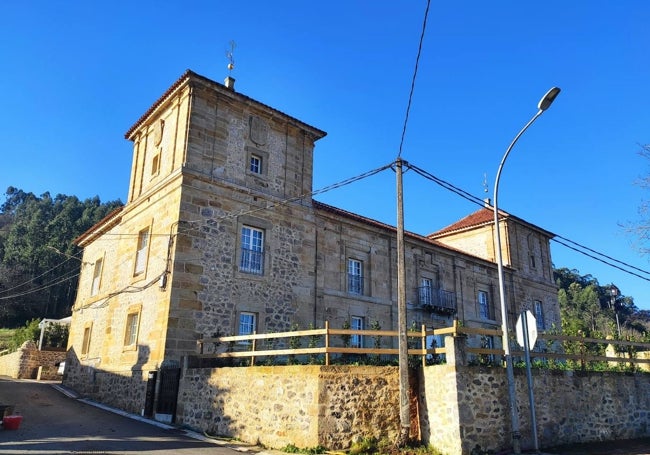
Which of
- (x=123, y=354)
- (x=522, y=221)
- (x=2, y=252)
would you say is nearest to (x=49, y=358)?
(x=123, y=354)

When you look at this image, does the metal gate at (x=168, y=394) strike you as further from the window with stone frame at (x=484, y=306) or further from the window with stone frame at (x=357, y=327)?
the window with stone frame at (x=484, y=306)

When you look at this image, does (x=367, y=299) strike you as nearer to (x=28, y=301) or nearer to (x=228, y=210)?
(x=228, y=210)

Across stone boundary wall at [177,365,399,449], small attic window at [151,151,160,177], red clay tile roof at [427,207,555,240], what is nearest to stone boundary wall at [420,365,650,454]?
stone boundary wall at [177,365,399,449]

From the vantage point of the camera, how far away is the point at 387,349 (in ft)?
33.3

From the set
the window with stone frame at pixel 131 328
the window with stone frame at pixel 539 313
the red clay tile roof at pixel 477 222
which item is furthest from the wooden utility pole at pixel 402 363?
the window with stone frame at pixel 539 313

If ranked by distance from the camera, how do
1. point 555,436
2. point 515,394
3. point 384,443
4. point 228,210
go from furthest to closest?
point 228,210, point 555,436, point 515,394, point 384,443

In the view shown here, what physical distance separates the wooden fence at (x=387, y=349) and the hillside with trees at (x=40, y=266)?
34.8 metres

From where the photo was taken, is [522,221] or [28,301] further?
[28,301]

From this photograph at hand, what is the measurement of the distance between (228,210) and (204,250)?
1682mm

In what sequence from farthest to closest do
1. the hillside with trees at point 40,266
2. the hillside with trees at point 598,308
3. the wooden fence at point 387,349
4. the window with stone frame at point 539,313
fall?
the hillside with trees at point 598,308
the hillside with trees at point 40,266
the window with stone frame at point 539,313
the wooden fence at point 387,349

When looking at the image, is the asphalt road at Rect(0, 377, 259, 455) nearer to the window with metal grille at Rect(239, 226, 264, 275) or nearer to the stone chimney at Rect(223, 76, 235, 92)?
the window with metal grille at Rect(239, 226, 264, 275)

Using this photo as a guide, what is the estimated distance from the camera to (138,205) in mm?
17812

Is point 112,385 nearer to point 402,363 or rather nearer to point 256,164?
point 256,164

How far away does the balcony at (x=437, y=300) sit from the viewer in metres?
21.7
